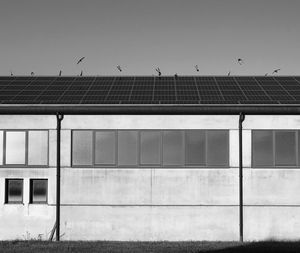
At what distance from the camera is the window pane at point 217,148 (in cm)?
2417

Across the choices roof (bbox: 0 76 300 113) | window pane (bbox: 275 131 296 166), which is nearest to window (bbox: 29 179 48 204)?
roof (bbox: 0 76 300 113)

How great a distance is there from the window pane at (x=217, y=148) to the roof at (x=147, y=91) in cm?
128

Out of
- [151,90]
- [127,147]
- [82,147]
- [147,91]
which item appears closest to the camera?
[127,147]

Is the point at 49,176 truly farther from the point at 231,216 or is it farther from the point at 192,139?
the point at 231,216

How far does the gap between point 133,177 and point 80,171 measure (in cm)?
232

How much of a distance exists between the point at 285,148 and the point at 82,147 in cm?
875

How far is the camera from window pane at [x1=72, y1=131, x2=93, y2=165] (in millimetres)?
24375

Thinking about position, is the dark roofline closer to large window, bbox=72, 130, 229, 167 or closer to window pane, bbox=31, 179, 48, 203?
large window, bbox=72, 130, 229, 167

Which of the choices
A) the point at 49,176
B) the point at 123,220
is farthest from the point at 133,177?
the point at 49,176

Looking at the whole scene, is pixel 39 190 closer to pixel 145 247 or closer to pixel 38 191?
pixel 38 191

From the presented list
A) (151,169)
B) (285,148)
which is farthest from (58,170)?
(285,148)

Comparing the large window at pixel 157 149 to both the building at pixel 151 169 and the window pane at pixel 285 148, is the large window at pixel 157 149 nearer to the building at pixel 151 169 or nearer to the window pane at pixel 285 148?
the building at pixel 151 169

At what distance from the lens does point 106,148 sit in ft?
79.9

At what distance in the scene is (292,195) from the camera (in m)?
24.0
